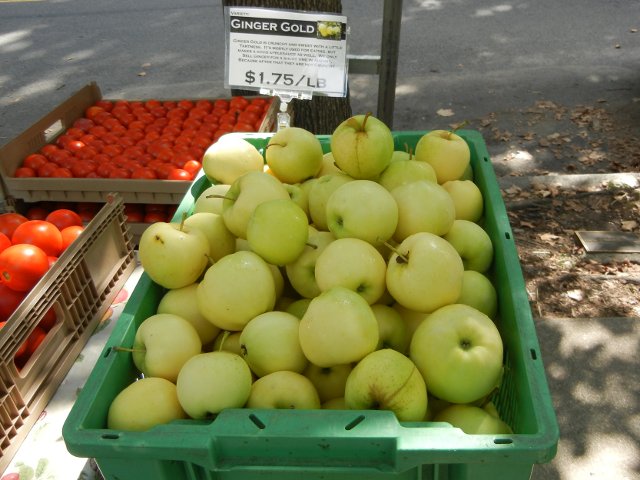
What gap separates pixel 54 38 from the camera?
7738 mm

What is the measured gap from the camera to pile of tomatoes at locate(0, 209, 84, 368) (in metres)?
2.10

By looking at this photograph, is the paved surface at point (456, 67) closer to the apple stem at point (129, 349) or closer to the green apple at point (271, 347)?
the green apple at point (271, 347)

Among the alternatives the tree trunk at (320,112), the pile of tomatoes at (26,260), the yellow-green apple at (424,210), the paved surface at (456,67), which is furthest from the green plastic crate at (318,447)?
the tree trunk at (320,112)

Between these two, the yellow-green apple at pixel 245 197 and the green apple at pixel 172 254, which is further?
the yellow-green apple at pixel 245 197

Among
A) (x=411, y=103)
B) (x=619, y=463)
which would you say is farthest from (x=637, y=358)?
(x=411, y=103)

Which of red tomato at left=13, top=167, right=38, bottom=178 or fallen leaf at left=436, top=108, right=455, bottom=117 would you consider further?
fallen leaf at left=436, top=108, right=455, bottom=117

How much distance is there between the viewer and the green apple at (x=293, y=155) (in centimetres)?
195

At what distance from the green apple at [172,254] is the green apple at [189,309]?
0.03 metres

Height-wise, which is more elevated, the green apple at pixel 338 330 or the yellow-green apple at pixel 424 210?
the yellow-green apple at pixel 424 210

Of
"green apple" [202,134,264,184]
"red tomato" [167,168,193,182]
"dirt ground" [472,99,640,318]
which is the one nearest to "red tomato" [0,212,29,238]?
"red tomato" [167,168,193,182]

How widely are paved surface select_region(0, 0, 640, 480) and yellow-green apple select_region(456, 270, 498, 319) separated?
1133 millimetres

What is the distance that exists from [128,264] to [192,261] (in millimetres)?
1108

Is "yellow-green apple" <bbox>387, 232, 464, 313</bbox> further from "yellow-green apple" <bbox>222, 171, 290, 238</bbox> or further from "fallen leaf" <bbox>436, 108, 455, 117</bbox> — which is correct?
"fallen leaf" <bbox>436, 108, 455, 117</bbox>

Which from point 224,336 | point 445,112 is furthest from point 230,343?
point 445,112
